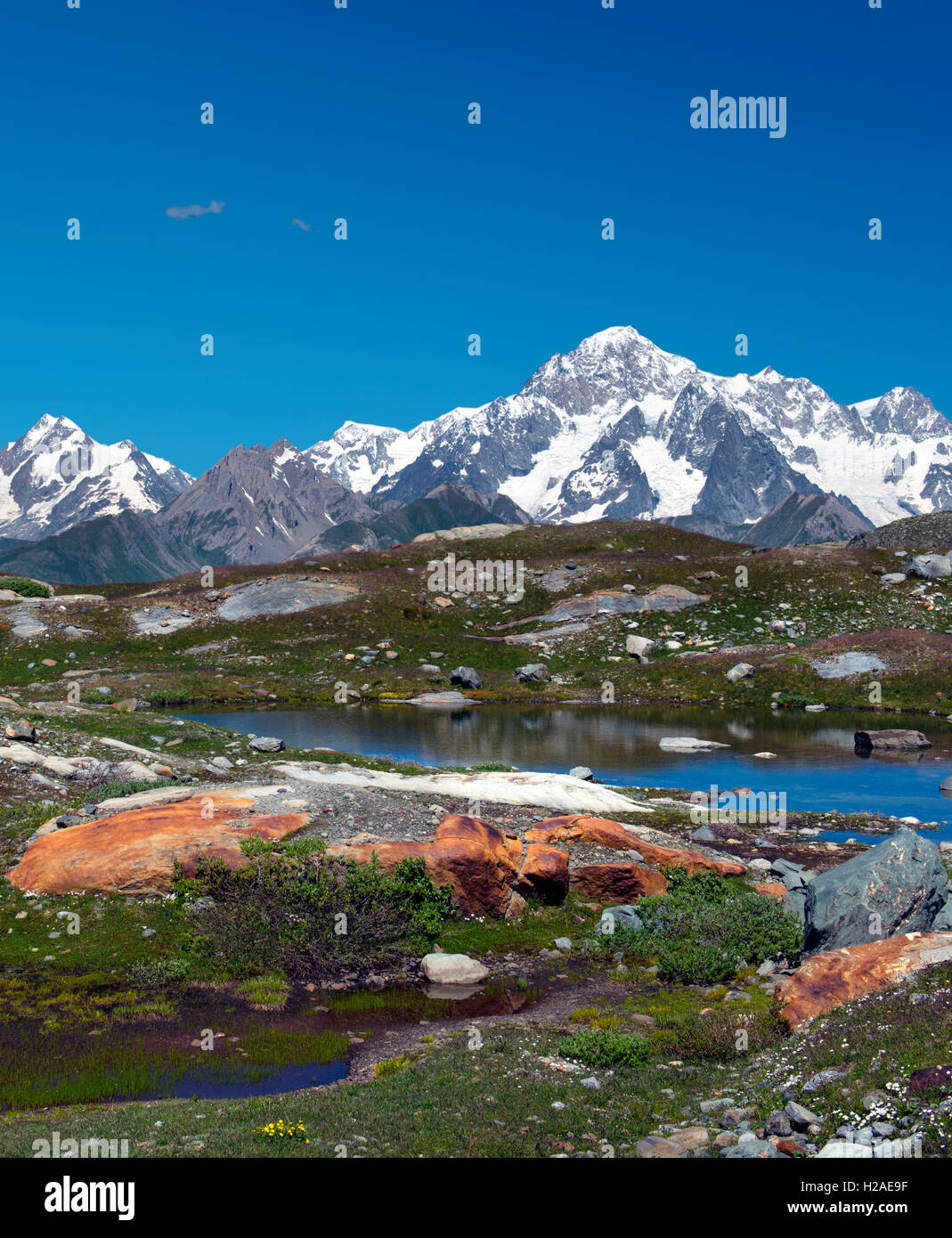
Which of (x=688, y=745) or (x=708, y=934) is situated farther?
(x=688, y=745)

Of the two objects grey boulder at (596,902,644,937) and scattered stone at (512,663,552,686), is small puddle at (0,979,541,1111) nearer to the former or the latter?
grey boulder at (596,902,644,937)

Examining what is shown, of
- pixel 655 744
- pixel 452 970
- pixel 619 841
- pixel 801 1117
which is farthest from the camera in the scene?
pixel 655 744

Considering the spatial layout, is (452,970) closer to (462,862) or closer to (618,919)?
(462,862)

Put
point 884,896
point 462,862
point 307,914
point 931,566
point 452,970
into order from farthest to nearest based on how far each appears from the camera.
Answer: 1. point 931,566
2. point 462,862
3. point 307,914
4. point 452,970
5. point 884,896

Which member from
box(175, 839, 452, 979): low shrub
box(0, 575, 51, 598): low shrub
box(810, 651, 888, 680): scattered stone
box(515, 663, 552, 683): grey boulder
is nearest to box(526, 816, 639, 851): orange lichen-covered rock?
box(175, 839, 452, 979): low shrub

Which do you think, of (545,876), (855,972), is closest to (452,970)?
(545,876)

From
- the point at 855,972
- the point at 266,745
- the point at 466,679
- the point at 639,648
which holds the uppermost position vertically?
the point at 639,648
